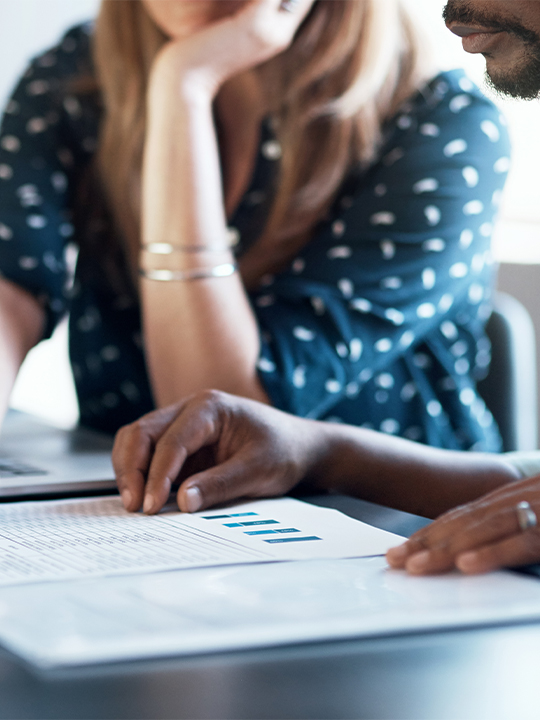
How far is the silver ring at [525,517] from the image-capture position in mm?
507

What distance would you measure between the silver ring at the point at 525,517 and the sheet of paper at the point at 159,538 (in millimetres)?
86

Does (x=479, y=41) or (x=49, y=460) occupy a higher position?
(x=479, y=41)

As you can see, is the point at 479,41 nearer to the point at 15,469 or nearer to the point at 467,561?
the point at 467,561

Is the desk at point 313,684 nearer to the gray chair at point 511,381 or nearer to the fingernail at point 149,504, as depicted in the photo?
the fingernail at point 149,504

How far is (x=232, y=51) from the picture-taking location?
1134mm

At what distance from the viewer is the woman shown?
1.05 meters

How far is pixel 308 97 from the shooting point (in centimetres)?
118

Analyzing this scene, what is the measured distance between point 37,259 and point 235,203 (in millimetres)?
276

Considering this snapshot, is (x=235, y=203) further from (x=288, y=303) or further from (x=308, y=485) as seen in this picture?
(x=308, y=485)

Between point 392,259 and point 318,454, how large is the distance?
1.29 ft

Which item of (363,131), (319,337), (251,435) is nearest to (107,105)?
(363,131)

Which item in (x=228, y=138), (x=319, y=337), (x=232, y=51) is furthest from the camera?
(x=228, y=138)

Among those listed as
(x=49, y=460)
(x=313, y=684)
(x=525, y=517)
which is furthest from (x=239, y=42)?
(x=313, y=684)

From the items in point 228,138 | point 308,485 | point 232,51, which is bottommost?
point 308,485
